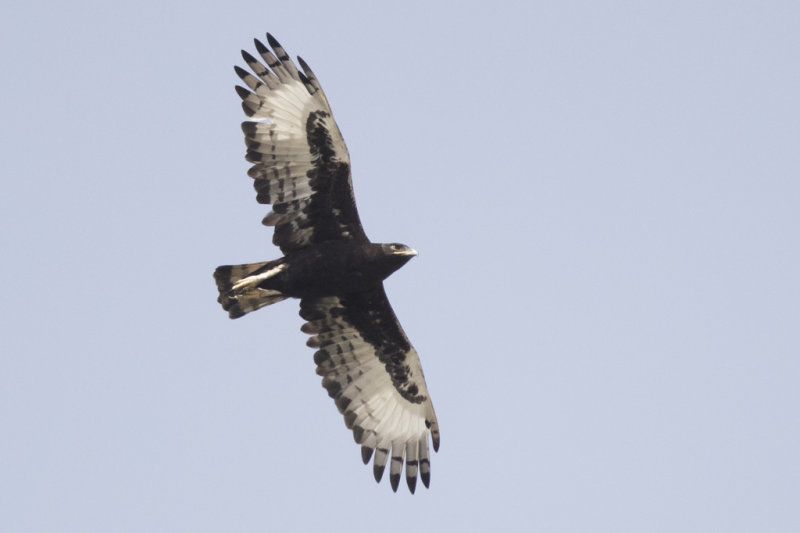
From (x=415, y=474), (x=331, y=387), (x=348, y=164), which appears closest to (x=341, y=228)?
(x=348, y=164)

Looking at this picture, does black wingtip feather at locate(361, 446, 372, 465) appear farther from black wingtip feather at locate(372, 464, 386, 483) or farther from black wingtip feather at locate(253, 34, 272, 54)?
black wingtip feather at locate(253, 34, 272, 54)

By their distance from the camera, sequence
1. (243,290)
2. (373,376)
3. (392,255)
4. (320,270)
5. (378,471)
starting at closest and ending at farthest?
(392,255) < (320,270) < (243,290) < (378,471) < (373,376)

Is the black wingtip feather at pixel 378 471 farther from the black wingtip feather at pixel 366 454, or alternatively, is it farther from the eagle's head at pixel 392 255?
the eagle's head at pixel 392 255

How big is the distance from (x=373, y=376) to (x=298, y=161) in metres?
2.93

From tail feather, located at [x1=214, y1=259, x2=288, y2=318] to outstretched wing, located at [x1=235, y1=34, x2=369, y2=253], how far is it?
0.40m

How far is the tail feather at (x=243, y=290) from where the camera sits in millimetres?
15164

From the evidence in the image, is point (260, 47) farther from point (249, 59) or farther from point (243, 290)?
point (243, 290)

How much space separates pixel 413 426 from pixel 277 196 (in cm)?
337

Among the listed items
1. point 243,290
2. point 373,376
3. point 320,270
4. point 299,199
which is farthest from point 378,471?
point 299,199

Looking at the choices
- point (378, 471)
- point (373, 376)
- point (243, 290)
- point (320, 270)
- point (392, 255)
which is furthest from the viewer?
point (373, 376)

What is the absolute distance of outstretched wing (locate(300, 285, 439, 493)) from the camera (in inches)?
629

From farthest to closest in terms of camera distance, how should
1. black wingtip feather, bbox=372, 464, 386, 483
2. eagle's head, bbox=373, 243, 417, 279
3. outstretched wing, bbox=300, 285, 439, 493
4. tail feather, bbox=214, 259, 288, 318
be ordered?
1. outstretched wing, bbox=300, 285, 439, 493
2. black wingtip feather, bbox=372, 464, 386, 483
3. tail feather, bbox=214, 259, 288, 318
4. eagle's head, bbox=373, 243, 417, 279

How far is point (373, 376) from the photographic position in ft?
53.4

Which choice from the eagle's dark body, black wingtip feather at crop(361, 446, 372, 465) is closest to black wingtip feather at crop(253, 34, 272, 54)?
the eagle's dark body
